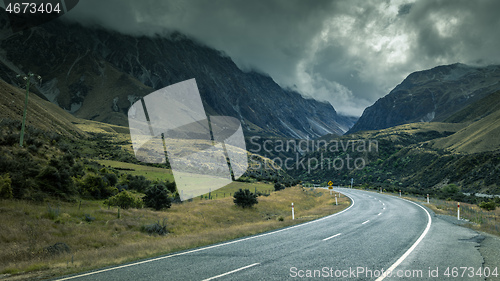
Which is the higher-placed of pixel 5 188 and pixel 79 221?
pixel 5 188

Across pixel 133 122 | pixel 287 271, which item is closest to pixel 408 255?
pixel 287 271

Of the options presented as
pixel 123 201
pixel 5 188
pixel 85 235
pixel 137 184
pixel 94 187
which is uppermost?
pixel 5 188

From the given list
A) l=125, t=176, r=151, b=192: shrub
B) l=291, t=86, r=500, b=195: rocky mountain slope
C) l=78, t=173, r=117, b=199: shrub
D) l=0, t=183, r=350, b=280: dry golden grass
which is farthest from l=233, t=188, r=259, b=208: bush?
l=291, t=86, r=500, b=195: rocky mountain slope

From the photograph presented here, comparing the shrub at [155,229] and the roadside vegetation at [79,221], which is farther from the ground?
the roadside vegetation at [79,221]

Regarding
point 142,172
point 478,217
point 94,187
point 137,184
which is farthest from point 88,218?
point 142,172

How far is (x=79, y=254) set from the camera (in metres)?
10.1

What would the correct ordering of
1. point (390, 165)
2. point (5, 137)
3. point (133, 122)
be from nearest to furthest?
1. point (5, 137)
2. point (390, 165)
3. point (133, 122)

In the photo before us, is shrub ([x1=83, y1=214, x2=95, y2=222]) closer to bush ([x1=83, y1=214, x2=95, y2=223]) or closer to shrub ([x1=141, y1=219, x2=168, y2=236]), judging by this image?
bush ([x1=83, y1=214, x2=95, y2=223])

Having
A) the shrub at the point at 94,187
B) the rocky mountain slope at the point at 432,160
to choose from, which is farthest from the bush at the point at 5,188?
the rocky mountain slope at the point at 432,160

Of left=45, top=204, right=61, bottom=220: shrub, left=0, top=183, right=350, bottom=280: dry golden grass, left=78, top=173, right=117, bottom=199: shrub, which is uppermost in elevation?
left=78, top=173, right=117, bottom=199: shrub

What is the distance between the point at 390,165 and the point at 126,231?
131573 millimetres

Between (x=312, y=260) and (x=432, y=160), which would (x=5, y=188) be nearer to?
(x=312, y=260)

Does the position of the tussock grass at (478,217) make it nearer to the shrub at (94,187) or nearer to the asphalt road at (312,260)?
the asphalt road at (312,260)

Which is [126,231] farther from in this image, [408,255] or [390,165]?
[390,165]
